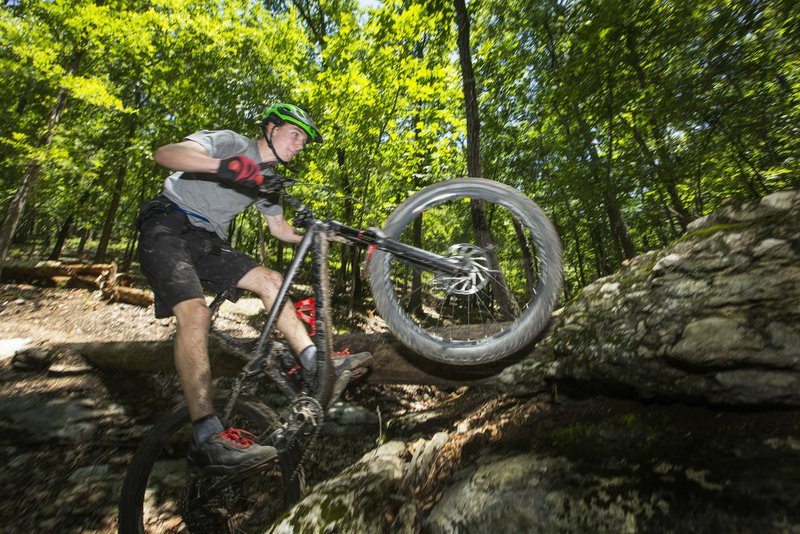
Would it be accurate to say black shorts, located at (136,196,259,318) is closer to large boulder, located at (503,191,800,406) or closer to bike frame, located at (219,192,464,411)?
bike frame, located at (219,192,464,411)

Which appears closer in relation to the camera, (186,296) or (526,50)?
(186,296)

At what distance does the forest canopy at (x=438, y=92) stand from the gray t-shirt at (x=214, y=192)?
2.61 m

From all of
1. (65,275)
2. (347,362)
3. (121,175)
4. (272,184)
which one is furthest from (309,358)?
(121,175)

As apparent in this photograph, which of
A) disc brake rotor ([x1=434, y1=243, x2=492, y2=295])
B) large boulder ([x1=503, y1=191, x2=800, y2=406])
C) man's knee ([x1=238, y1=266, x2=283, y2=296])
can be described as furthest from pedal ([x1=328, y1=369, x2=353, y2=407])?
large boulder ([x1=503, y1=191, x2=800, y2=406])

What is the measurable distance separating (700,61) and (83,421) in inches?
445

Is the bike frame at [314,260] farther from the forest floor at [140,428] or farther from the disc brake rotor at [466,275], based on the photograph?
the forest floor at [140,428]

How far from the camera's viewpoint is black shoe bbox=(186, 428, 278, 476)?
2.24 metres

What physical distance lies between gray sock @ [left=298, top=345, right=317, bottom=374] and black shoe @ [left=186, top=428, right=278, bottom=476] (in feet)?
1.88

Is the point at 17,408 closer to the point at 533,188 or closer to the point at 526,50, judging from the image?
the point at 533,188

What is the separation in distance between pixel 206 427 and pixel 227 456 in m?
0.28

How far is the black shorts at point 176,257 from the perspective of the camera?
248 cm

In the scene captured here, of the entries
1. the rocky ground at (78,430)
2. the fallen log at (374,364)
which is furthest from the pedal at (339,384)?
the rocky ground at (78,430)

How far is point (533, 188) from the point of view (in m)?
14.3

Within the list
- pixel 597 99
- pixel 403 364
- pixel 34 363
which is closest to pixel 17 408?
pixel 34 363
